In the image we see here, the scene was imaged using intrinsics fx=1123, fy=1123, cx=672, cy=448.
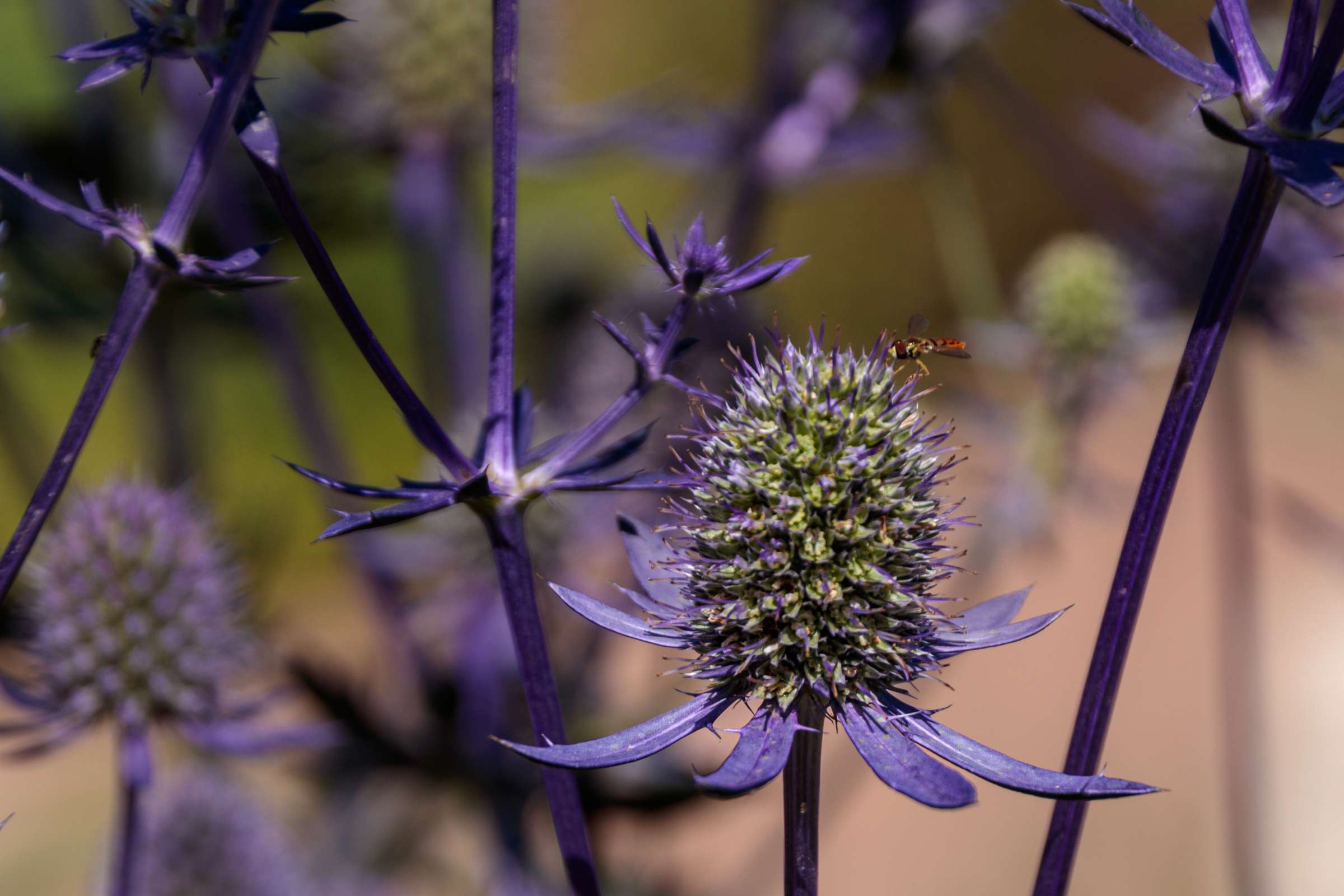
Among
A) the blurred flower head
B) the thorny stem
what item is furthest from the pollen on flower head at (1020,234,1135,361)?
the blurred flower head

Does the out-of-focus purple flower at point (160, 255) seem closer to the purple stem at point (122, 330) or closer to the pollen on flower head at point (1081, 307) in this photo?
the purple stem at point (122, 330)

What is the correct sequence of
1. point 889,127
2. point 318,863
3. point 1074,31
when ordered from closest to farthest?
point 318,863, point 889,127, point 1074,31

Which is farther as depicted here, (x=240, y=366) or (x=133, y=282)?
(x=240, y=366)

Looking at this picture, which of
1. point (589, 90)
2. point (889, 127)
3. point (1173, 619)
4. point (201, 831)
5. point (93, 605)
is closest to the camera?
point (93, 605)

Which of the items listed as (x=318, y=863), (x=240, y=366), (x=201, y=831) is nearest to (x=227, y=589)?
(x=201, y=831)

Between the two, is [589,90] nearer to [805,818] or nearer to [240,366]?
[240,366]

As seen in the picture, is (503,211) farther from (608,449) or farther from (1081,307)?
(1081,307)
